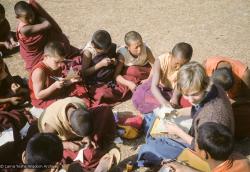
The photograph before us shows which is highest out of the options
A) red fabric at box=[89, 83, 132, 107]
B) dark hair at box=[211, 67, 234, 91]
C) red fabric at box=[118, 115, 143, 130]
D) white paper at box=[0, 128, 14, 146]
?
dark hair at box=[211, 67, 234, 91]

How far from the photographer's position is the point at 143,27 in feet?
26.2

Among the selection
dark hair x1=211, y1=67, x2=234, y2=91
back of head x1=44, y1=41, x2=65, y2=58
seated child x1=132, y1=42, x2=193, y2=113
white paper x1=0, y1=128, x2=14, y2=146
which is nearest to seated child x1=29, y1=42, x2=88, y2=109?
back of head x1=44, y1=41, x2=65, y2=58

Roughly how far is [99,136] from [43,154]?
146 centimetres

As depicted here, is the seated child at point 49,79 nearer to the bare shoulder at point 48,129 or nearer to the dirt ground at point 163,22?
the bare shoulder at point 48,129

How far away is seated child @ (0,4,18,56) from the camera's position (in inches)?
292

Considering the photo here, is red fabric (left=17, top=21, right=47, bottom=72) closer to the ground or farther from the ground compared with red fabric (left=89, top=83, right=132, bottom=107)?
farther from the ground

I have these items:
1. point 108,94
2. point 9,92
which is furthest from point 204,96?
point 9,92

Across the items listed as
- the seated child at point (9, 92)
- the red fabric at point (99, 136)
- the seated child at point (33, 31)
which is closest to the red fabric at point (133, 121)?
the red fabric at point (99, 136)

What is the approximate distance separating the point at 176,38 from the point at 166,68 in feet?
6.84

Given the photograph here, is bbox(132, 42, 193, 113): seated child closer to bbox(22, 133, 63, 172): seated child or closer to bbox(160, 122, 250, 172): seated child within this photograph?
bbox(160, 122, 250, 172): seated child

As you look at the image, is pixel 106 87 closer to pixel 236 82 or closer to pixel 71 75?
pixel 71 75

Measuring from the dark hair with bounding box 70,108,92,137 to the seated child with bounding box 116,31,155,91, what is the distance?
1.64 m

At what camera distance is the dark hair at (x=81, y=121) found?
4441 mm

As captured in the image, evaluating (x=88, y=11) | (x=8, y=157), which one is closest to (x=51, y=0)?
(x=88, y=11)
